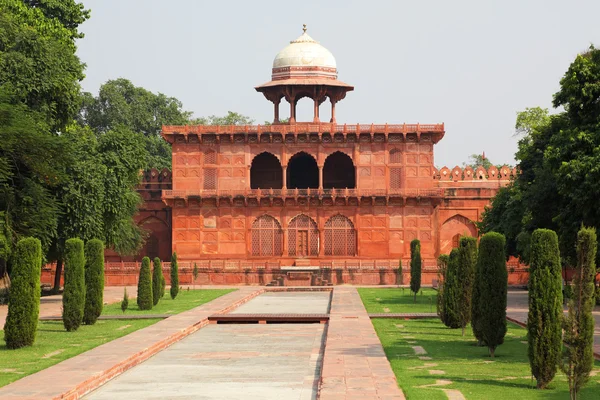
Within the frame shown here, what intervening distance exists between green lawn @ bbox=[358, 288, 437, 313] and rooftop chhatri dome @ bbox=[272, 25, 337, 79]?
15866 millimetres

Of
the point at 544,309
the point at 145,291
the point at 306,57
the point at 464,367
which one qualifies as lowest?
the point at 464,367

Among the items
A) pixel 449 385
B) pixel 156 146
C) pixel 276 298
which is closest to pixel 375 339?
pixel 449 385

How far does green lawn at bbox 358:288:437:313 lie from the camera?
28359 mm

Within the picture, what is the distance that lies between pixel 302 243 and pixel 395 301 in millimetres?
17928

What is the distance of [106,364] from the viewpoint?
15125 millimetres

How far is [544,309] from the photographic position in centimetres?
1366

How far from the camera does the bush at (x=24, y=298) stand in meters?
18.2

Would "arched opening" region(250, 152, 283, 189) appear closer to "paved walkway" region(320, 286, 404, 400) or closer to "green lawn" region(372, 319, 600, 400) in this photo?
"paved walkway" region(320, 286, 404, 400)

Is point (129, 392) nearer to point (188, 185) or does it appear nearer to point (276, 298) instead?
point (276, 298)

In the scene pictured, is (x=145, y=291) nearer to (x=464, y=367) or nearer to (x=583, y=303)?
(x=464, y=367)

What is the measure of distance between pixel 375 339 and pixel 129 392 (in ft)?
22.2

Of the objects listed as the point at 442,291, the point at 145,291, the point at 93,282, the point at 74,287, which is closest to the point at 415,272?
the point at 145,291

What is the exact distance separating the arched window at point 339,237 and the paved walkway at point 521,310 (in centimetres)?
1285

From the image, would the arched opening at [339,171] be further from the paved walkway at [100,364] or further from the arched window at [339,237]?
the paved walkway at [100,364]
